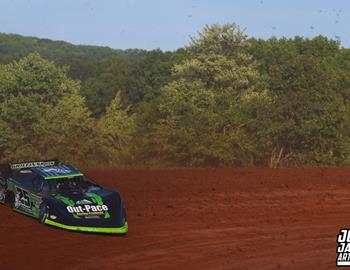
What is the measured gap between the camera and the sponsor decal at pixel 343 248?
11909mm

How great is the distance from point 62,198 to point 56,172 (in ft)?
4.44

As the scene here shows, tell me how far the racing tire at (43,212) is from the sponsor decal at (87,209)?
665mm

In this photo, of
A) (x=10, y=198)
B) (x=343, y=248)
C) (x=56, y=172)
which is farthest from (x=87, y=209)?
(x=343, y=248)

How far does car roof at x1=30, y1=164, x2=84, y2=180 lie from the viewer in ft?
49.5

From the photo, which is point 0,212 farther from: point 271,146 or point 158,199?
point 271,146

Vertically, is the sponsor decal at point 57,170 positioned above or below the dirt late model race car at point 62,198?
above

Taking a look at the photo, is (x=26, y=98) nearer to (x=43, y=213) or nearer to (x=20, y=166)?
(x=20, y=166)

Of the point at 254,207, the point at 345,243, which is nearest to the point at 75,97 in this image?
the point at 254,207

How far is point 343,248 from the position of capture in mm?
12766

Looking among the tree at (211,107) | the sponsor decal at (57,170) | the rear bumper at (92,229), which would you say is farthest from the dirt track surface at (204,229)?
the tree at (211,107)

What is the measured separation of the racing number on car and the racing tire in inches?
25.4

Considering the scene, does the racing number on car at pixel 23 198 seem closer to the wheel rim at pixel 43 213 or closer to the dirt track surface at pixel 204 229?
the dirt track surface at pixel 204 229

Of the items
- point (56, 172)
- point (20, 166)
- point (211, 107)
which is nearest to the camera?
point (56, 172)

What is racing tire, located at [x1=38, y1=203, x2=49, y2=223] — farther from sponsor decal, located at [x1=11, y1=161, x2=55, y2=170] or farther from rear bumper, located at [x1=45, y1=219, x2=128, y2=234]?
sponsor decal, located at [x1=11, y1=161, x2=55, y2=170]
